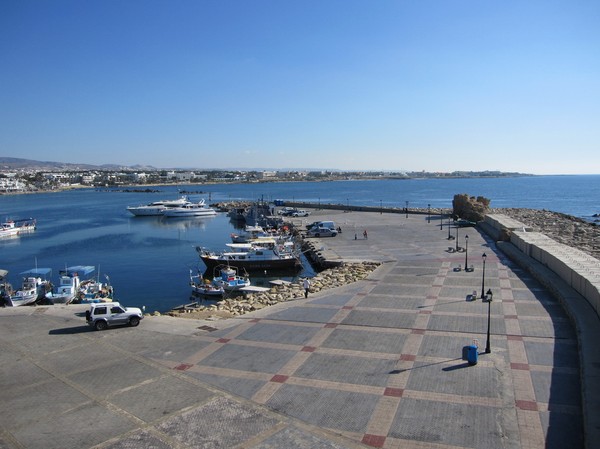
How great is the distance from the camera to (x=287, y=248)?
4725 cm

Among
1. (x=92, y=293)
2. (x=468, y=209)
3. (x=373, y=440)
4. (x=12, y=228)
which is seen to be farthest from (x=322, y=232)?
(x=12, y=228)

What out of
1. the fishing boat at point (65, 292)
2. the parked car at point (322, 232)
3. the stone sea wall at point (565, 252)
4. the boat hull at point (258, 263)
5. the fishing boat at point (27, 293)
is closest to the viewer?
the stone sea wall at point (565, 252)

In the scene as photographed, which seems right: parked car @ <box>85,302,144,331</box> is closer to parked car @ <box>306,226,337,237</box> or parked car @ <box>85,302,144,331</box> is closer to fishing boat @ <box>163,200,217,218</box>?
parked car @ <box>306,226,337,237</box>

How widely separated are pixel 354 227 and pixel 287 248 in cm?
1559

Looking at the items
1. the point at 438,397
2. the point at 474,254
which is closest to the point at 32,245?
the point at 474,254

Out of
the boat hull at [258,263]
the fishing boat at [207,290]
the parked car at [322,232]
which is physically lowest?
the fishing boat at [207,290]

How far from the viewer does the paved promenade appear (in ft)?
39.6

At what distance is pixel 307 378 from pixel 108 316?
34.7 feet

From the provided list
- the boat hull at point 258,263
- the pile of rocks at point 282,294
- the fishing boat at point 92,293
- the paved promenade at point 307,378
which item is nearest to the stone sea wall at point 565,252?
the paved promenade at point 307,378

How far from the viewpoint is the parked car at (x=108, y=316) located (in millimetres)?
21203

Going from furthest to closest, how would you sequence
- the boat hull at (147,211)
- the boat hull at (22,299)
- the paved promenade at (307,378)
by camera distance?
the boat hull at (147,211) < the boat hull at (22,299) < the paved promenade at (307,378)

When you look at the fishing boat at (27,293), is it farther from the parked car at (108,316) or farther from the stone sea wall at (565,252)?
the stone sea wall at (565,252)

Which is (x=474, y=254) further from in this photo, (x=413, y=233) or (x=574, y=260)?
(x=413, y=233)

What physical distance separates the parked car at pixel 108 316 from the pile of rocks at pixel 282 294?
12.9ft
